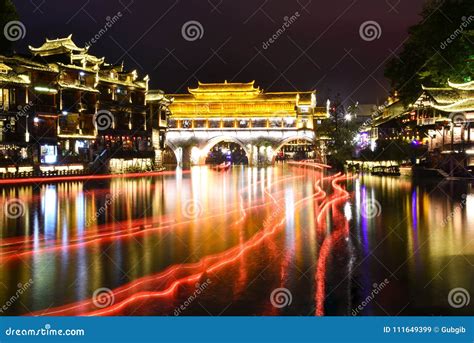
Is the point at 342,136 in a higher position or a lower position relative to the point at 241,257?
higher

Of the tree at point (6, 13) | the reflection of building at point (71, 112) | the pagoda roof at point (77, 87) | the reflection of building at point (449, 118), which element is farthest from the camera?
the pagoda roof at point (77, 87)

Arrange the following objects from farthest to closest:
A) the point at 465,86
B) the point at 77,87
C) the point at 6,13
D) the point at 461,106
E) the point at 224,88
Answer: the point at 224,88
the point at 77,87
the point at 6,13
the point at 465,86
the point at 461,106

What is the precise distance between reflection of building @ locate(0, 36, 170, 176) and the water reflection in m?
25.7

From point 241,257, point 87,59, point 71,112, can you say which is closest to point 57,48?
point 87,59

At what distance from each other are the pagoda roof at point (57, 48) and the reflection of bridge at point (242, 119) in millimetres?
33293

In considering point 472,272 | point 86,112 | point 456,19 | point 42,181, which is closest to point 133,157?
point 86,112

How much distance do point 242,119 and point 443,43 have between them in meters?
48.7

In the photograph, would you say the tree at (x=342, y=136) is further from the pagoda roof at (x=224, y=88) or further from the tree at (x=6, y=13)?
the tree at (x=6, y=13)

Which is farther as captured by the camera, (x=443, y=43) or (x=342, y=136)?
(x=342, y=136)

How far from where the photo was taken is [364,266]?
9.54 meters

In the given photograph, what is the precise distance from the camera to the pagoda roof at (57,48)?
49.1m

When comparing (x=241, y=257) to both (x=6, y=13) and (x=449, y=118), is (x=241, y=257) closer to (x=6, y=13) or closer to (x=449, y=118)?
(x=449, y=118)

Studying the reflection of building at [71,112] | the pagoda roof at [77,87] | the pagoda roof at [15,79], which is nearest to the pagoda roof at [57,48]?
the reflection of building at [71,112]

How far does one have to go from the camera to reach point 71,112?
160ft
